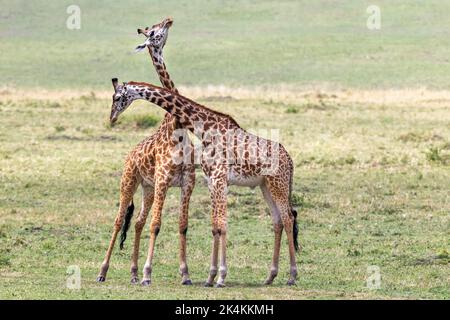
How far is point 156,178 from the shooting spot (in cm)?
1317

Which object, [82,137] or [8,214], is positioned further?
[82,137]

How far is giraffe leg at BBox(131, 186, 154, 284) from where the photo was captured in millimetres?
13297

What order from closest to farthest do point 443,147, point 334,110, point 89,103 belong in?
point 443,147, point 334,110, point 89,103

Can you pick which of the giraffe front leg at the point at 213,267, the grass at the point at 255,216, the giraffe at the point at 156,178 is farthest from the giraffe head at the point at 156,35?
the grass at the point at 255,216

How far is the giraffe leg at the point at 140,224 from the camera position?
43.6 ft

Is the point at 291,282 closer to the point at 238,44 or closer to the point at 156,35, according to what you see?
the point at 156,35

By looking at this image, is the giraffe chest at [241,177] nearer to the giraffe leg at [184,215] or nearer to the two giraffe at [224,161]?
the two giraffe at [224,161]

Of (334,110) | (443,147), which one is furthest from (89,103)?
(443,147)

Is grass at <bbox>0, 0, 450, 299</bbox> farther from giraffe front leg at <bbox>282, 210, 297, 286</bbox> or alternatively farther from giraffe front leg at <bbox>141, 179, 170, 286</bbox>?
giraffe front leg at <bbox>141, 179, 170, 286</bbox>

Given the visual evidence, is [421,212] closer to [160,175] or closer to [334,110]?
[160,175]

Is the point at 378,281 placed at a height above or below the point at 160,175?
below

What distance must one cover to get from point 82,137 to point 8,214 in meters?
11.0
